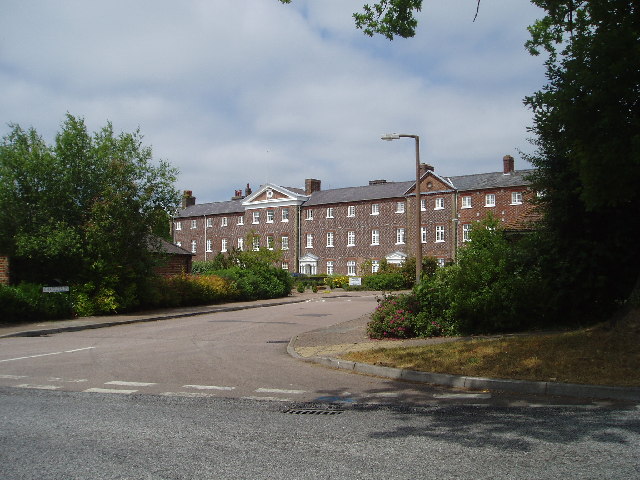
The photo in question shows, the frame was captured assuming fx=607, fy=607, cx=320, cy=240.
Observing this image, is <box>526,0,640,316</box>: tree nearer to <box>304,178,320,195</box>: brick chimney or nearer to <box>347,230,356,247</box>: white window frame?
<box>347,230,356,247</box>: white window frame

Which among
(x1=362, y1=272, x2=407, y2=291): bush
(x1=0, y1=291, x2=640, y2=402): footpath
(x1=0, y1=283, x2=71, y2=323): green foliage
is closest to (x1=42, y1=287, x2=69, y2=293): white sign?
(x1=0, y1=283, x2=71, y2=323): green foliage

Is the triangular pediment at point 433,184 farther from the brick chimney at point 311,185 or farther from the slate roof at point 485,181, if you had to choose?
the brick chimney at point 311,185

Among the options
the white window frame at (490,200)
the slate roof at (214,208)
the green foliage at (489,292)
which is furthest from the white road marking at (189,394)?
the slate roof at (214,208)

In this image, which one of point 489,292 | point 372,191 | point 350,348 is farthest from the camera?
point 372,191

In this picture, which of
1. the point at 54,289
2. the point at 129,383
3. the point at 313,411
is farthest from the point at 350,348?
the point at 54,289

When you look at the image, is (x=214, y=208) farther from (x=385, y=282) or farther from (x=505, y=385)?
(x=505, y=385)

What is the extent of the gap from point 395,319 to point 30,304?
12.8 meters

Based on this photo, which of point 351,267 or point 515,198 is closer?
point 515,198

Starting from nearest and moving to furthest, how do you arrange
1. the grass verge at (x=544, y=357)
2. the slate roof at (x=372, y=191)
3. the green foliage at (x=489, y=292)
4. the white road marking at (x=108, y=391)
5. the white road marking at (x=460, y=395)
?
the white road marking at (x=460, y=395)
the white road marking at (x=108, y=391)
the grass verge at (x=544, y=357)
the green foliage at (x=489, y=292)
the slate roof at (x=372, y=191)

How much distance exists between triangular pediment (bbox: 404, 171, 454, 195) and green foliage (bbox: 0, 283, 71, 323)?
1760 inches

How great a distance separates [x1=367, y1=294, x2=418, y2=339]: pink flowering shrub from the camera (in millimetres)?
14711

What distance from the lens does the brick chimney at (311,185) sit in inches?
2921

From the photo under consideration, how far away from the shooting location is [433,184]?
202ft

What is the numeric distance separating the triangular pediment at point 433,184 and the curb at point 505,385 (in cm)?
5149
